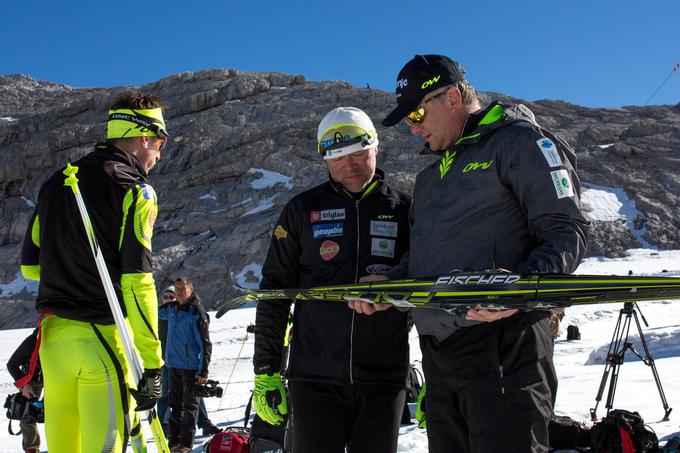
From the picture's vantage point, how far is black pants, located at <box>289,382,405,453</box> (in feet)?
9.61

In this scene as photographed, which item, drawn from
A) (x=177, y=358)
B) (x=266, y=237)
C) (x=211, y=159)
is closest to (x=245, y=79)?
(x=211, y=159)

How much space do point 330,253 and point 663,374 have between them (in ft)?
24.6

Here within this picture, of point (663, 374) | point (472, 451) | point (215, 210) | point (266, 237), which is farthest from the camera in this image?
point (215, 210)

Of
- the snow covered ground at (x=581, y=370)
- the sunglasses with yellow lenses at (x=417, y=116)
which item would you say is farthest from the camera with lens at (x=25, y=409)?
the sunglasses with yellow lenses at (x=417, y=116)

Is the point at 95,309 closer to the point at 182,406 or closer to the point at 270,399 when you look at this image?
the point at 270,399

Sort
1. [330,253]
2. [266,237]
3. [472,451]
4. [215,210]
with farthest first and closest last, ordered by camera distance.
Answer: [215,210] < [266,237] < [330,253] < [472,451]

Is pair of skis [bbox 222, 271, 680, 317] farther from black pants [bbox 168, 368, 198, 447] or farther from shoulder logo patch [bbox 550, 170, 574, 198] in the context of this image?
black pants [bbox 168, 368, 198, 447]

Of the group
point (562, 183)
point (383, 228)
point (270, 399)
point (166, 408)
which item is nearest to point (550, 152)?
point (562, 183)

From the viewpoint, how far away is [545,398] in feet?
7.06

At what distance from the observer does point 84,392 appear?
9.62ft

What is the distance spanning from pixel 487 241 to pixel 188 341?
596 cm

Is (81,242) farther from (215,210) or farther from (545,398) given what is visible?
(215,210)

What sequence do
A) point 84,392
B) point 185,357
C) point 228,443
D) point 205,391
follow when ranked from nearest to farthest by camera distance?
point 84,392
point 228,443
point 205,391
point 185,357

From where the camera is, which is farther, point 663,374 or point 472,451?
point 663,374
